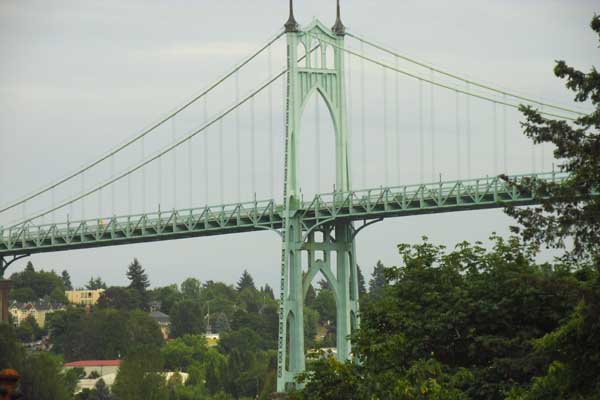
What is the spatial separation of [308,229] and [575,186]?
53441 mm

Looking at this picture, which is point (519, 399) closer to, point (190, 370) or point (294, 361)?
point (294, 361)

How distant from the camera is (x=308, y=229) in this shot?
93.3 meters

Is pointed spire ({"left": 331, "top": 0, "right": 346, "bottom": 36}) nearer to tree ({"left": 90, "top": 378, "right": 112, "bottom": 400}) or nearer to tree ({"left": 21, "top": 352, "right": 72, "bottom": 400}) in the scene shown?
tree ({"left": 21, "top": 352, "right": 72, "bottom": 400})

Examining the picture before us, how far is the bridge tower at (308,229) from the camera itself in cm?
9288

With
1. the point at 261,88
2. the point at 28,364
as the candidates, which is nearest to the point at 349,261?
the point at 261,88

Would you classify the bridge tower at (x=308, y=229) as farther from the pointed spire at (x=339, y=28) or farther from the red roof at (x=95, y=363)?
the red roof at (x=95, y=363)

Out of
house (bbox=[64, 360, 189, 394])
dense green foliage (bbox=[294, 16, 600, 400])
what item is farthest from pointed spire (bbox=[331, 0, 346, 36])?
house (bbox=[64, 360, 189, 394])

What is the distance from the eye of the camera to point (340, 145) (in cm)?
9481

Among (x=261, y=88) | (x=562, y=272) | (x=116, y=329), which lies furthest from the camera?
(x=116, y=329)

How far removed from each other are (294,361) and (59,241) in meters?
23.2

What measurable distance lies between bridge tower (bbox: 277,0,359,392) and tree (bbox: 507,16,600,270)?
5148 centimetres

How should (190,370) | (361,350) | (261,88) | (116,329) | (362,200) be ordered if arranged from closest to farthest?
(361,350)
(362,200)
(261,88)
(190,370)
(116,329)

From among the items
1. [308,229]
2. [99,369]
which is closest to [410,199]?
[308,229]

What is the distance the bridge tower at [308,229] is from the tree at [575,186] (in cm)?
5148
